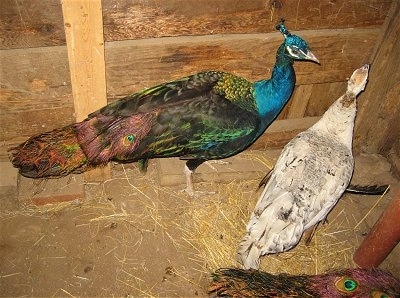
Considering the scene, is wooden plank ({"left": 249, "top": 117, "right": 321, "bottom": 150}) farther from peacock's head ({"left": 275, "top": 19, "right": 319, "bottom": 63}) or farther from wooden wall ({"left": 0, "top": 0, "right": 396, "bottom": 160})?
peacock's head ({"left": 275, "top": 19, "right": 319, "bottom": 63})

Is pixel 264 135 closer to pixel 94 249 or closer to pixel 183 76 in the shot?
pixel 183 76

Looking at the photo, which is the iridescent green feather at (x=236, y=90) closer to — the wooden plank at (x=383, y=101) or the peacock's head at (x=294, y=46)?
the peacock's head at (x=294, y=46)

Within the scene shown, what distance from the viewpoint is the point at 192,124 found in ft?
9.48

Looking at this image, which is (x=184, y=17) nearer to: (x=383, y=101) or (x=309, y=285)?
(x=309, y=285)

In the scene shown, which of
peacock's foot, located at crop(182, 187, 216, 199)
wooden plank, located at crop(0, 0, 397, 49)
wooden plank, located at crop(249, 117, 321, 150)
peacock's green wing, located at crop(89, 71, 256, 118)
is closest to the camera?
wooden plank, located at crop(0, 0, 397, 49)

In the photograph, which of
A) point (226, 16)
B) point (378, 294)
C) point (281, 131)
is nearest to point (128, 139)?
point (226, 16)

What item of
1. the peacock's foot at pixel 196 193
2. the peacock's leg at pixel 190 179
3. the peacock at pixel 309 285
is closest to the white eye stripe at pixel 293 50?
the peacock's leg at pixel 190 179

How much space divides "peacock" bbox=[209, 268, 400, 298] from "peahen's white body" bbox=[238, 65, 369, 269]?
1.04 feet

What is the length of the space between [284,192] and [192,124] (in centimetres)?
93

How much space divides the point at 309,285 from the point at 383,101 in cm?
240

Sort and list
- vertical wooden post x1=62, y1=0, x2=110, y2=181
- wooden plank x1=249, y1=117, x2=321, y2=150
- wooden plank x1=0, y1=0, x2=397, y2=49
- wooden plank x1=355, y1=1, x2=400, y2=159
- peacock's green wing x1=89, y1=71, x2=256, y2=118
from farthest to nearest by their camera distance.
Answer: wooden plank x1=249, y1=117, x2=321, y2=150 → wooden plank x1=355, y1=1, x2=400, y2=159 → peacock's green wing x1=89, y1=71, x2=256, y2=118 → wooden plank x1=0, y1=0, x2=397, y2=49 → vertical wooden post x1=62, y1=0, x2=110, y2=181

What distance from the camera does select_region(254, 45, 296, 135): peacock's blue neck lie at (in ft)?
10.1

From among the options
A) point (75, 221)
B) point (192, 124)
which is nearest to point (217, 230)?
point (192, 124)

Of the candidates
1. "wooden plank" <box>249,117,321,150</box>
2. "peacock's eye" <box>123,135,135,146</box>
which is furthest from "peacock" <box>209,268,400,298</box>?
"wooden plank" <box>249,117,321,150</box>
